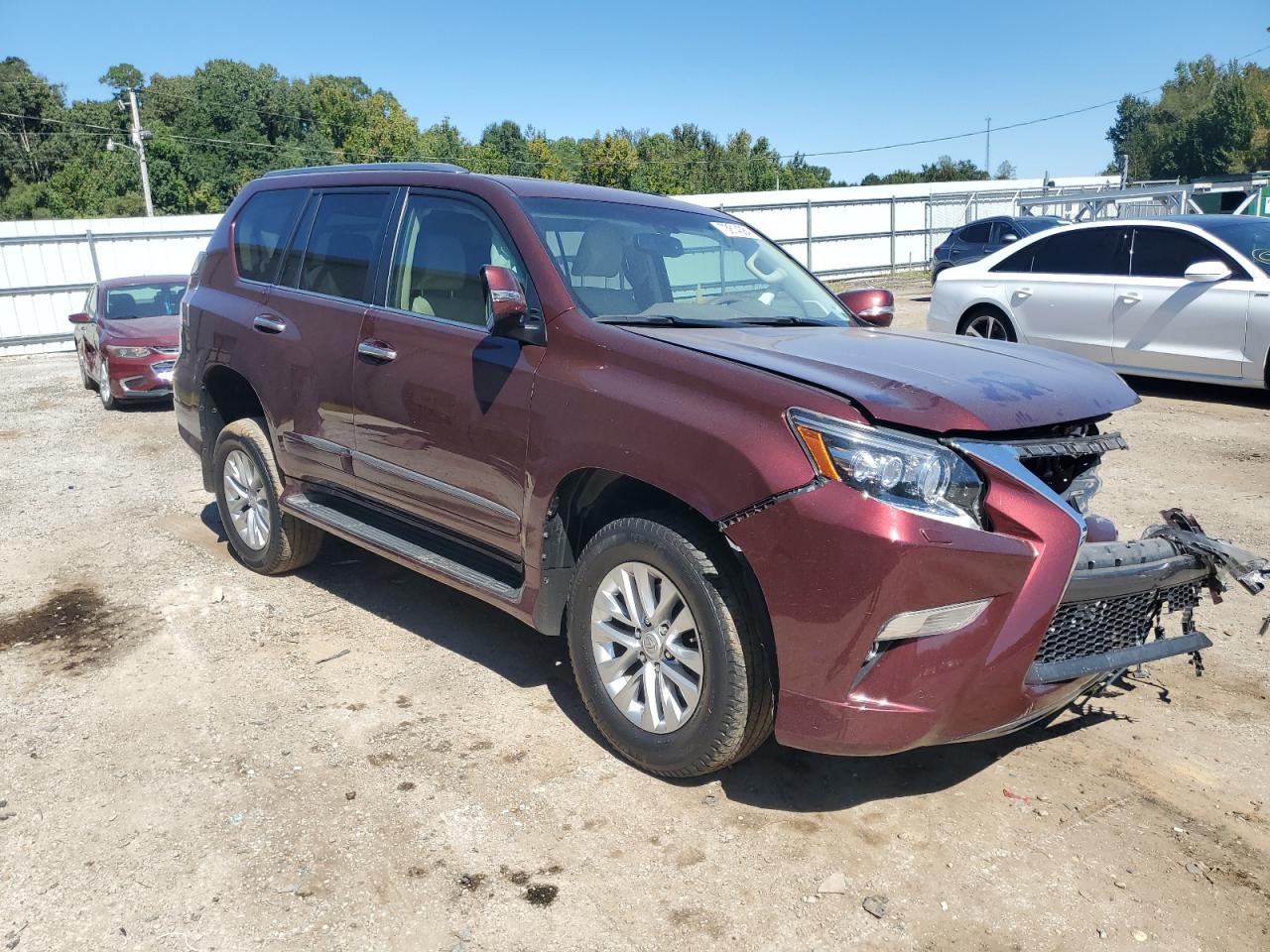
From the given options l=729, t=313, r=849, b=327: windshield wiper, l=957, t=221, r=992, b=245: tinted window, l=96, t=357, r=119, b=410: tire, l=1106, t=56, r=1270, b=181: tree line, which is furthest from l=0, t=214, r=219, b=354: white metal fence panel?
l=1106, t=56, r=1270, b=181: tree line

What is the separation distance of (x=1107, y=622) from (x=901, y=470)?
93 cm

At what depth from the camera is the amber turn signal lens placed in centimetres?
280

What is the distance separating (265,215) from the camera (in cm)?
532

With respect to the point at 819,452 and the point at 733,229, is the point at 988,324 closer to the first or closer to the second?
the point at 733,229

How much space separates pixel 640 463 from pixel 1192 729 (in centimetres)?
229

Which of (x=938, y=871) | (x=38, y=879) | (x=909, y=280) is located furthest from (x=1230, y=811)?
(x=909, y=280)

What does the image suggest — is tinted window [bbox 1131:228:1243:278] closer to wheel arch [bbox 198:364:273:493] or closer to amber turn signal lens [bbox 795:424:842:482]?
amber turn signal lens [bbox 795:424:842:482]

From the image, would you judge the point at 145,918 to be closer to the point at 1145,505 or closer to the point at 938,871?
the point at 938,871

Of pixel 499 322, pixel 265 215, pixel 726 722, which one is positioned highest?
pixel 265 215

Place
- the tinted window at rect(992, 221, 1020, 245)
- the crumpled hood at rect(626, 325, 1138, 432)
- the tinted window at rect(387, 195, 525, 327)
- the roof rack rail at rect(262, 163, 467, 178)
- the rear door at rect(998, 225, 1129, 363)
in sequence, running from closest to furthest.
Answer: the crumpled hood at rect(626, 325, 1138, 432) < the tinted window at rect(387, 195, 525, 327) < the roof rack rail at rect(262, 163, 467, 178) < the rear door at rect(998, 225, 1129, 363) < the tinted window at rect(992, 221, 1020, 245)

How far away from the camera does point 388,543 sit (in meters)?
4.40

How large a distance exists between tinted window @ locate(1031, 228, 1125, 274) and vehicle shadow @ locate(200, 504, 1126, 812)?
6847mm

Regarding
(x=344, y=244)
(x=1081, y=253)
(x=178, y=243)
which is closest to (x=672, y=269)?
(x=344, y=244)

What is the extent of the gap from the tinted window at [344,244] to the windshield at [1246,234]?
7.54 meters
